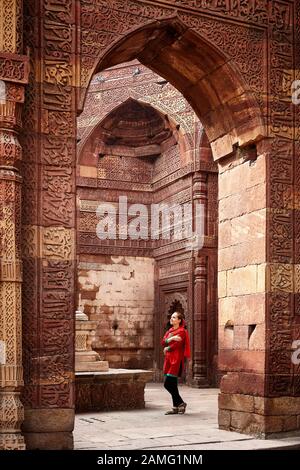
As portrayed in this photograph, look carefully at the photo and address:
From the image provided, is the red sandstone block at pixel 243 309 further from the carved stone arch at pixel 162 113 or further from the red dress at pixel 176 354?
the carved stone arch at pixel 162 113

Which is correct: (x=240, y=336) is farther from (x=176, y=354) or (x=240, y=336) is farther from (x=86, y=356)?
(x=86, y=356)

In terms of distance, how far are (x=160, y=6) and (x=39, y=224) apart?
2.60m

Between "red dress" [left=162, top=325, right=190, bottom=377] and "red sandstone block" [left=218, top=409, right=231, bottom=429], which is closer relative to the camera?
"red sandstone block" [left=218, top=409, right=231, bottom=429]

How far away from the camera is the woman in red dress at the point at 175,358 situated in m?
9.26

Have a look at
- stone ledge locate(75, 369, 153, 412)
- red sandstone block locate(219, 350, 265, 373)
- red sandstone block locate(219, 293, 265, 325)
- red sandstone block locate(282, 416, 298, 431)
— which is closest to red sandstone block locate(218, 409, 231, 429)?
red sandstone block locate(219, 350, 265, 373)

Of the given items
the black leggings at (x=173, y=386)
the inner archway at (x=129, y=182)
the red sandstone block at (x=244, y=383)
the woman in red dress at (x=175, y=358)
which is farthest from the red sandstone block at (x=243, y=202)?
the inner archway at (x=129, y=182)

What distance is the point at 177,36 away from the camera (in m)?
7.42

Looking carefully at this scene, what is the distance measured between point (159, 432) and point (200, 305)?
21.6 ft

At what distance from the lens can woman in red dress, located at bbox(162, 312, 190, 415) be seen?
364 inches

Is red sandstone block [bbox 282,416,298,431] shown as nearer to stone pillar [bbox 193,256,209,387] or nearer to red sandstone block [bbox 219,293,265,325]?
red sandstone block [bbox 219,293,265,325]

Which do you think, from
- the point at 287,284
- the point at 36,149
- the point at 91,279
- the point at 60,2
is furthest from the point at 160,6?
the point at 91,279

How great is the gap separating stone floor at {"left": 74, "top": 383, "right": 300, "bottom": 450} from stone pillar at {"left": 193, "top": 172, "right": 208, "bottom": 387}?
3425 millimetres
